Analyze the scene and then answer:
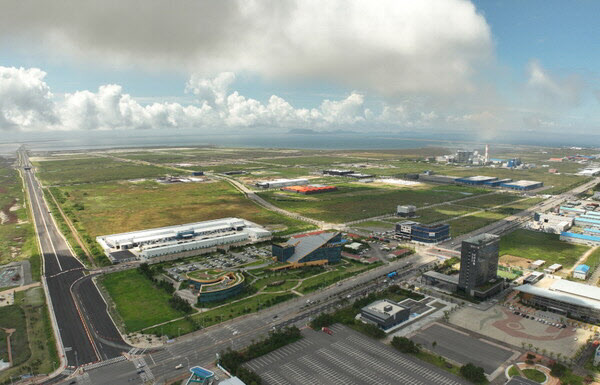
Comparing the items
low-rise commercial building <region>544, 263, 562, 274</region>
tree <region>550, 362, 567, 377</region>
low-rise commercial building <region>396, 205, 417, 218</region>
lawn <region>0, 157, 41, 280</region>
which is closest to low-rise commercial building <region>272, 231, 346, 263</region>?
low-rise commercial building <region>544, 263, 562, 274</region>

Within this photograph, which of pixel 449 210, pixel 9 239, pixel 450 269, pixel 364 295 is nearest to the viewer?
pixel 364 295

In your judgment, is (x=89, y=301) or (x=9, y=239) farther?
(x=9, y=239)

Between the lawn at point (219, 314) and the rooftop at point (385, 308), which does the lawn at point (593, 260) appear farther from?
the lawn at point (219, 314)

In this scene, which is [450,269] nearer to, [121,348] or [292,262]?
[292,262]

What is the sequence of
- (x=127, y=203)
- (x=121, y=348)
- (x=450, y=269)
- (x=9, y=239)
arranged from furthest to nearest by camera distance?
(x=127, y=203) → (x=9, y=239) → (x=450, y=269) → (x=121, y=348)

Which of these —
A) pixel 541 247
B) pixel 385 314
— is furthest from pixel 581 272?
pixel 385 314

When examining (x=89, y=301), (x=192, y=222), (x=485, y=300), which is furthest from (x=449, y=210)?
(x=89, y=301)
